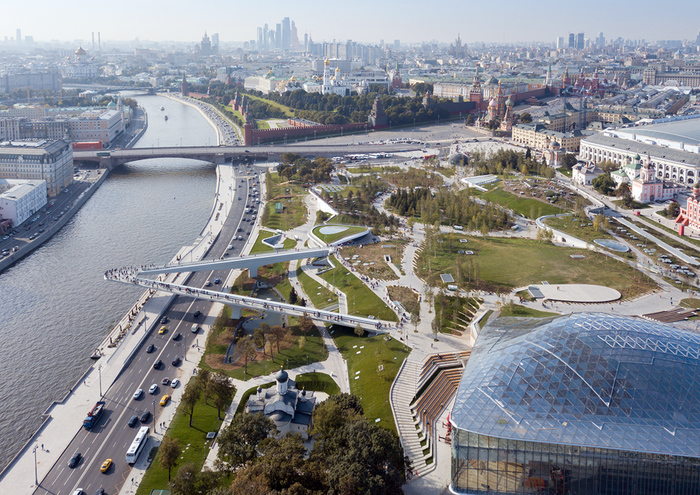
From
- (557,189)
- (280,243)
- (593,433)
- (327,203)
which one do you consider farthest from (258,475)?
(557,189)

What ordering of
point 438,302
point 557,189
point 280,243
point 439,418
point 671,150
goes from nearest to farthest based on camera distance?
point 439,418 → point 438,302 → point 280,243 → point 557,189 → point 671,150

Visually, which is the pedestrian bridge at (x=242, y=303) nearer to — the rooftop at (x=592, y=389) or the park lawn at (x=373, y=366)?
the park lawn at (x=373, y=366)

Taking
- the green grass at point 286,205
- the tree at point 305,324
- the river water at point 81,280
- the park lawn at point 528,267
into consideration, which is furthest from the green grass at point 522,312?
the green grass at point 286,205

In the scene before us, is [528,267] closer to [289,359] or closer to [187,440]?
[289,359]

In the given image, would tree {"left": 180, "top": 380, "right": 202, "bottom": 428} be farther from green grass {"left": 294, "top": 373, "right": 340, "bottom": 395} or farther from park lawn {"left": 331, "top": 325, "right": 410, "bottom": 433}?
park lawn {"left": 331, "top": 325, "right": 410, "bottom": 433}

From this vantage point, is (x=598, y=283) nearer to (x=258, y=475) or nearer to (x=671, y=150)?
(x=258, y=475)

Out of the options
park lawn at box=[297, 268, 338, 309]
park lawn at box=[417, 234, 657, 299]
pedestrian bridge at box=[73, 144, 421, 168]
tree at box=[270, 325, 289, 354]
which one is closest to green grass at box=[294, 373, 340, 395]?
tree at box=[270, 325, 289, 354]

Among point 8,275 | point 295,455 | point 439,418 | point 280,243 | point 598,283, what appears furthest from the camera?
point 280,243

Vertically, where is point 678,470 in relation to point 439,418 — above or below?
above
